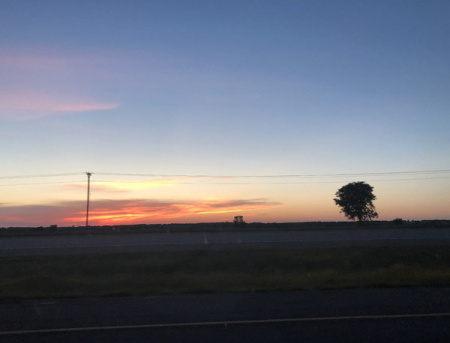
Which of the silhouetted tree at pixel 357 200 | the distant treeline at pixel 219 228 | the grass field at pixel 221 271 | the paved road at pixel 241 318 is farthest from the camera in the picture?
the silhouetted tree at pixel 357 200

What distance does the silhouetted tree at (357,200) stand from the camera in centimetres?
7756

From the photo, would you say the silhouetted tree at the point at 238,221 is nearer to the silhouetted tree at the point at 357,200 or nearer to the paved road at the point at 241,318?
the silhouetted tree at the point at 357,200

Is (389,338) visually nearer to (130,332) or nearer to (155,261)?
(130,332)

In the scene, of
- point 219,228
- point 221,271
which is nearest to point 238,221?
point 219,228

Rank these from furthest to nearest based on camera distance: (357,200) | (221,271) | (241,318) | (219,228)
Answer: (357,200)
(219,228)
(221,271)
(241,318)

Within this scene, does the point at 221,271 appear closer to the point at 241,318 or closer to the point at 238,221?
the point at 241,318

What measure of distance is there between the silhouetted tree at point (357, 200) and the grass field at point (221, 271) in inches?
1959

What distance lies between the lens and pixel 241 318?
32.0 feet

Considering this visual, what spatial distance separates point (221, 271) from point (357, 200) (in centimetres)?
6094

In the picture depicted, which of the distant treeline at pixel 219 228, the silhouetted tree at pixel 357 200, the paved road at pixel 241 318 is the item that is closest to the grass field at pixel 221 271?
the paved road at pixel 241 318

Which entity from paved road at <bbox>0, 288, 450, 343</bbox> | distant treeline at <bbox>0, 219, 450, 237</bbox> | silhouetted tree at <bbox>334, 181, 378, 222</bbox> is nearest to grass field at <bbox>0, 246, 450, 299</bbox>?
paved road at <bbox>0, 288, 450, 343</bbox>

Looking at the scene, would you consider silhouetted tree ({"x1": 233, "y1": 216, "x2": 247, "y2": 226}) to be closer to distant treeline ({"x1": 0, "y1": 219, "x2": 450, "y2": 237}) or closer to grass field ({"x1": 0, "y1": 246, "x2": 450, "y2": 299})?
distant treeline ({"x1": 0, "y1": 219, "x2": 450, "y2": 237})

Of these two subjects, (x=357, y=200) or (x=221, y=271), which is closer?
(x=221, y=271)

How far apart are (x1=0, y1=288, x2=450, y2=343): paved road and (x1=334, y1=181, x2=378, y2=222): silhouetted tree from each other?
66.9 metres
